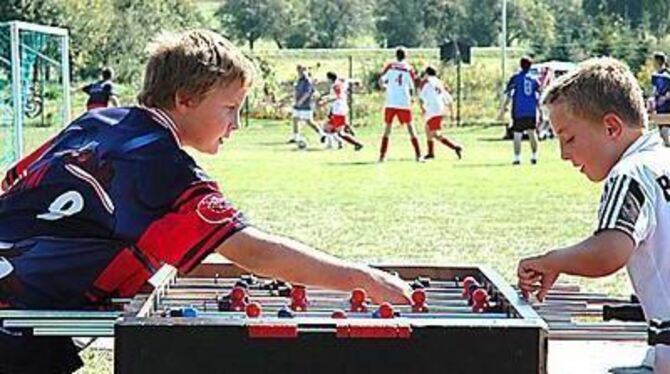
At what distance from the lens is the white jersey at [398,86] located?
82.5ft

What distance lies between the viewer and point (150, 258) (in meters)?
3.71

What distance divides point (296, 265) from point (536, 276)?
0.73m

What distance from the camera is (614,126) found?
4.11 m

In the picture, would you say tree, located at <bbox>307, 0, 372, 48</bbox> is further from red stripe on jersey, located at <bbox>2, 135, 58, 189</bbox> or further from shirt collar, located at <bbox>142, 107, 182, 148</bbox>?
shirt collar, located at <bbox>142, 107, 182, 148</bbox>

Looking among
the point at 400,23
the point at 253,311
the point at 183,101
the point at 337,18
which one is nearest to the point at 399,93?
the point at 183,101

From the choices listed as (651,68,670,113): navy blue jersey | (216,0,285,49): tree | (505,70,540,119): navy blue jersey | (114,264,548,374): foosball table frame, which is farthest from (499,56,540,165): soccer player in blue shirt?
(216,0,285,49): tree

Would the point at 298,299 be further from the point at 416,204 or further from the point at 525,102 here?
the point at 525,102

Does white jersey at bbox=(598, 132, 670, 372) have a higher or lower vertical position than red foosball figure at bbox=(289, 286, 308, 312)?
higher

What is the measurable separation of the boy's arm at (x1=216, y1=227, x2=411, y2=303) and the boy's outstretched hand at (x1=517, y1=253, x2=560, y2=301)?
0.44 metres

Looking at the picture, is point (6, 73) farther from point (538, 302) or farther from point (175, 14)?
point (175, 14)

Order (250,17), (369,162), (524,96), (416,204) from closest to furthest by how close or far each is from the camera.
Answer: (416,204) < (369,162) < (524,96) < (250,17)

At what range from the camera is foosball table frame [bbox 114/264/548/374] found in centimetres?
315

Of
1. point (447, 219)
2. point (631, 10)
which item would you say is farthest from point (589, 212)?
point (631, 10)

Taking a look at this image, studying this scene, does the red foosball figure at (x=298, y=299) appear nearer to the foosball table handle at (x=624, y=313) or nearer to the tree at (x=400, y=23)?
the foosball table handle at (x=624, y=313)
